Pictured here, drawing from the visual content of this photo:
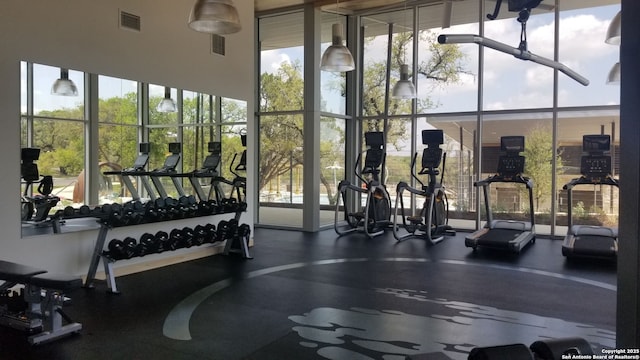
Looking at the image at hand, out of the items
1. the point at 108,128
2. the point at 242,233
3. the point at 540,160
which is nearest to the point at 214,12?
the point at 108,128

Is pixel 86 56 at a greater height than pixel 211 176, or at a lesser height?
greater

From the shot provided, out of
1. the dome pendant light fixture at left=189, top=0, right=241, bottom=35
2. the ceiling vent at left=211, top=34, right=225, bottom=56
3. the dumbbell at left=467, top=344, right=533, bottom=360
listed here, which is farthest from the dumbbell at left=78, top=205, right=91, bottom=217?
the dumbbell at left=467, top=344, right=533, bottom=360

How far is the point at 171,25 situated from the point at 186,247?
10.3 feet

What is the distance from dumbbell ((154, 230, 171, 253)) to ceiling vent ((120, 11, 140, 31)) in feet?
8.85

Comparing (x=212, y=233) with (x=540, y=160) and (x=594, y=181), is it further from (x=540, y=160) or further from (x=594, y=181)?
Result: (x=540, y=160)

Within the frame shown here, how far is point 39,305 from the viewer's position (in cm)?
395

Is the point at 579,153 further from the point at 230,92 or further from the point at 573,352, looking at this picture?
the point at 573,352

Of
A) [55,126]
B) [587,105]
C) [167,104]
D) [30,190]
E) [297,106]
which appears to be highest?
[297,106]

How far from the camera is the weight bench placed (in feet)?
12.1

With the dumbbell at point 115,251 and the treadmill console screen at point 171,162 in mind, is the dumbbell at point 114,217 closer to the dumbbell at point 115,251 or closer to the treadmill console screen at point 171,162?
the dumbbell at point 115,251

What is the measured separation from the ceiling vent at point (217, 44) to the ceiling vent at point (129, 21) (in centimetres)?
135

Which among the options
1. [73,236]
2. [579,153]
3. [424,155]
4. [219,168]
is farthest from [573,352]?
[579,153]

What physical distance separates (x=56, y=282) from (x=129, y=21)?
371 centimetres

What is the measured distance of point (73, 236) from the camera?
5438 millimetres
